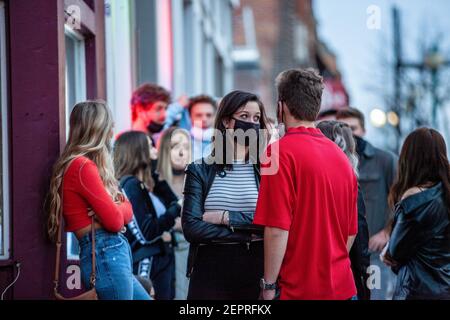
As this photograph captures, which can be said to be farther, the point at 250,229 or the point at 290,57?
the point at 290,57

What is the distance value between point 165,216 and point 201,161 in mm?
1333

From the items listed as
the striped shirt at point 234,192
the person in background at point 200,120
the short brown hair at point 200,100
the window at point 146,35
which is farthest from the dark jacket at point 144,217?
the window at point 146,35

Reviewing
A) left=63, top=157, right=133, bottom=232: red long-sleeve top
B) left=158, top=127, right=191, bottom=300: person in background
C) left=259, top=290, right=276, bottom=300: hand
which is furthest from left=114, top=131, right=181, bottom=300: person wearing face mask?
left=259, top=290, right=276, bottom=300: hand

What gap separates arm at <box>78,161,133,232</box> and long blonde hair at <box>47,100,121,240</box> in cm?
10

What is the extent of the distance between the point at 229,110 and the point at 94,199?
3.12 feet

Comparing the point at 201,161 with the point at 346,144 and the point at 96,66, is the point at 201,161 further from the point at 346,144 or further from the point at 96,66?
the point at 96,66

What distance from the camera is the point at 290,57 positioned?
4244 centimetres

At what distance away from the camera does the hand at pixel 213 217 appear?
4.78 metres

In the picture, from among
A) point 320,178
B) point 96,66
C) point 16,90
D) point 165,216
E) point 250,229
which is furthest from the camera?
point 96,66

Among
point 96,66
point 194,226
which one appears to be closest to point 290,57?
point 96,66

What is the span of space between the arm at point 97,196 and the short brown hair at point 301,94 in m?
1.28

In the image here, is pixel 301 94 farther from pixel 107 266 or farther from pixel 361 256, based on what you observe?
pixel 107 266

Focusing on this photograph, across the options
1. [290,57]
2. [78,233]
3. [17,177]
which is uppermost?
[290,57]

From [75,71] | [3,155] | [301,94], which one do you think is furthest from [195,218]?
[75,71]
